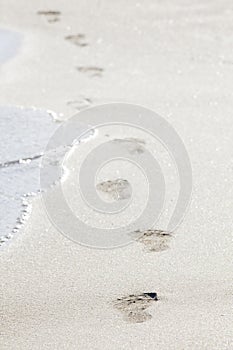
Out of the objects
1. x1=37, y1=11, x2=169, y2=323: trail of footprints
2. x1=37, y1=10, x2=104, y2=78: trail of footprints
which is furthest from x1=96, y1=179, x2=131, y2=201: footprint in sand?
x1=37, y1=10, x2=104, y2=78: trail of footprints

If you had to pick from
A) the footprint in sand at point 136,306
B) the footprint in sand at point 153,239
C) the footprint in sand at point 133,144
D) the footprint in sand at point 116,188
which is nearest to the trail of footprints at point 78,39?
the footprint in sand at point 133,144

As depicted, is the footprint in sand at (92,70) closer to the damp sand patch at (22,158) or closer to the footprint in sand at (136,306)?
the damp sand patch at (22,158)

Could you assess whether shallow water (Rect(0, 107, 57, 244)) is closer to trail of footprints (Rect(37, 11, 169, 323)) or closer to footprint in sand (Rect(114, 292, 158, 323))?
trail of footprints (Rect(37, 11, 169, 323))

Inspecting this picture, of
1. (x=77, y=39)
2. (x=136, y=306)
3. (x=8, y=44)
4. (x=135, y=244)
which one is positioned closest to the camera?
(x=136, y=306)

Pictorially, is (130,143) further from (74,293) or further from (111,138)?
(74,293)

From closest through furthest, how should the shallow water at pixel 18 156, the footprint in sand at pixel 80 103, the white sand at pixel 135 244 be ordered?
1. the white sand at pixel 135 244
2. the shallow water at pixel 18 156
3. the footprint in sand at pixel 80 103

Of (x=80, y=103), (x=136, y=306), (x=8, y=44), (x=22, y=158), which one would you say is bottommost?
(x=136, y=306)

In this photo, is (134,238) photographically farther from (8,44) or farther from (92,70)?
(8,44)

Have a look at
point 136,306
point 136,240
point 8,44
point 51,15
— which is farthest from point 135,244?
point 51,15
